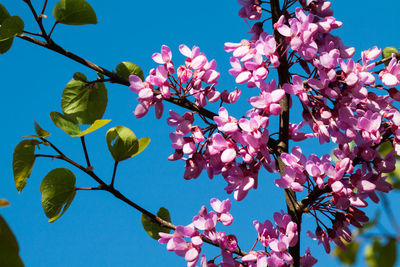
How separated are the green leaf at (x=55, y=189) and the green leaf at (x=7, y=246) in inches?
29.1

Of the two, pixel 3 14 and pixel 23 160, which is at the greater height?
pixel 3 14

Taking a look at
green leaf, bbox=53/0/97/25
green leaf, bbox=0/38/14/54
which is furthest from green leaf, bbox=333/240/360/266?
green leaf, bbox=0/38/14/54

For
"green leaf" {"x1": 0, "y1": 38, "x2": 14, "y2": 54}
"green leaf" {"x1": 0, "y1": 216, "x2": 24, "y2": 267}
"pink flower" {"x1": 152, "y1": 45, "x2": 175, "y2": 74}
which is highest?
"pink flower" {"x1": 152, "y1": 45, "x2": 175, "y2": 74}

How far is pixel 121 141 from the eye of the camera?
120 cm

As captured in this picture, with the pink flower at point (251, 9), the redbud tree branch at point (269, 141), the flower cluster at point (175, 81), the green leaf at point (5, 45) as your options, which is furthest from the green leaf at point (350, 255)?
the green leaf at point (5, 45)

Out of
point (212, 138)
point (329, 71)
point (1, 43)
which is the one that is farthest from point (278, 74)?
point (1, 43)

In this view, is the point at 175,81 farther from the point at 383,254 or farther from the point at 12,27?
the point at 383,254

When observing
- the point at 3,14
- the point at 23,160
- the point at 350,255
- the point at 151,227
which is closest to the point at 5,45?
the point at 3,14

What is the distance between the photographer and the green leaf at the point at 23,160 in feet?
3.90

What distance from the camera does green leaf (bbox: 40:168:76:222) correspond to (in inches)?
47.9

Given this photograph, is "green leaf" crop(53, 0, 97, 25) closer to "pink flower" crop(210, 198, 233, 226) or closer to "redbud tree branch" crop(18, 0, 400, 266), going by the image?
"redbud tree branch" crop(18, 0, 400, 266)

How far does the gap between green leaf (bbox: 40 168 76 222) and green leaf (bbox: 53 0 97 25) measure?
1.38ft

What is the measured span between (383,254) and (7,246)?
543mm

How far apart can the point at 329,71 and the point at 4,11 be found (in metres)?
0.93
